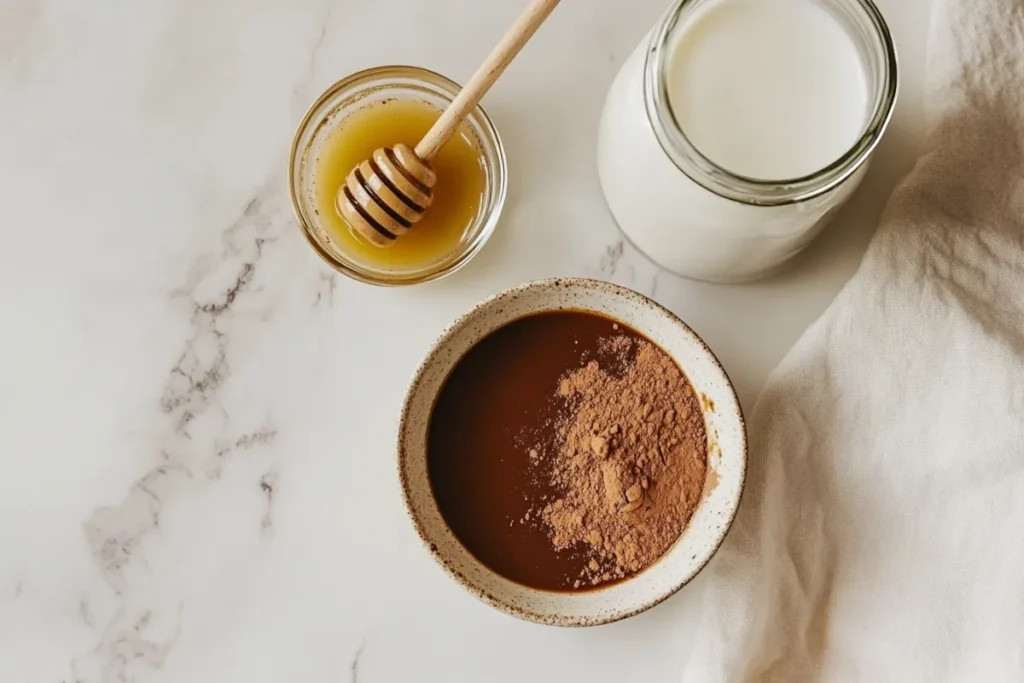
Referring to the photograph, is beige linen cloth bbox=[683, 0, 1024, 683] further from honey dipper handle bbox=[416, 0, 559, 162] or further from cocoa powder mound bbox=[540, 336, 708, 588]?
honey dipper handle bbox=[416, 0, 559, 162]

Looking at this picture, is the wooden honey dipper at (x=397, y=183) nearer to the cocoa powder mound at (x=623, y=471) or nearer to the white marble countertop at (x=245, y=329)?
the white marble countertop at (x=245, y=329)

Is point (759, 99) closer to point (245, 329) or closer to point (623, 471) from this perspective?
point (623, 471)

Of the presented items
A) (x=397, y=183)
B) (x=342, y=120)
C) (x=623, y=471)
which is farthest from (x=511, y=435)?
(x=342, y=120)

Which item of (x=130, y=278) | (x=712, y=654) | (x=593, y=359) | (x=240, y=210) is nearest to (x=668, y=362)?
(x=593, y=359)

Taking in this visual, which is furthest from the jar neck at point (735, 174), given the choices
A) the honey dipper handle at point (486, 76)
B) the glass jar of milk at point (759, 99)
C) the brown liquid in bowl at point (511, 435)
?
the brown liquid in bowl at point (511, 435)

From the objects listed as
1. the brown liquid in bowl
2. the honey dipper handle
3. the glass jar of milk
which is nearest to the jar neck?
the glass jar of milk

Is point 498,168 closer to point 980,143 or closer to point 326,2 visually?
point 326,2
